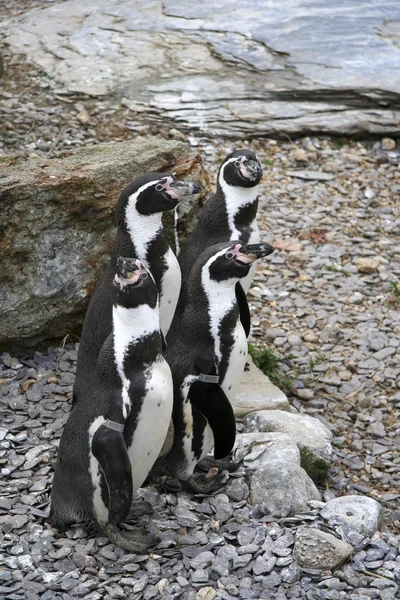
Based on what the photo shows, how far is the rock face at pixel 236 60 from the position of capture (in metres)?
8.80

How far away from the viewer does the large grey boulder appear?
4113mm

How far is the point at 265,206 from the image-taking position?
25.5 feet

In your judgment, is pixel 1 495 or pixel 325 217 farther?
pixel 325 217

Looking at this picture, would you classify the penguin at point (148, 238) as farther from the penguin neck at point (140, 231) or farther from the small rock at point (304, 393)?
the small rock at point (304, 393)

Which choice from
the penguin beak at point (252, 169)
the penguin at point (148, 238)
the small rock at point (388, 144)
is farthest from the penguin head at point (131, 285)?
the small rock at point (388, 144)

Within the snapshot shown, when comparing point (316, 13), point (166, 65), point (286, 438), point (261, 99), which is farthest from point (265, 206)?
point (286, 438)

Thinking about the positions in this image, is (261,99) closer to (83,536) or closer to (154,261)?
(154,261)

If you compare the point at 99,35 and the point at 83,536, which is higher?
the point at 99,35

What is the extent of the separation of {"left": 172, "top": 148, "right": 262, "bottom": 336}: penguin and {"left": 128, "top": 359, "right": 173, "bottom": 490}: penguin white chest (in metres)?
1.47

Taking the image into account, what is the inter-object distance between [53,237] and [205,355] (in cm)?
140

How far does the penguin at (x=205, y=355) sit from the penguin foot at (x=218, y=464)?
0.40 ft

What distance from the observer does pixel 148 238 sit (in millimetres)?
4715

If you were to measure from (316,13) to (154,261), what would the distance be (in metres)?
5.81

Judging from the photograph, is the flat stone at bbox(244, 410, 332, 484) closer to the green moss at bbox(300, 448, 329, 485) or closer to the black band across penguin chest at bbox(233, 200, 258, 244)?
the green moss at bbox(300, 448, 329, 485)
